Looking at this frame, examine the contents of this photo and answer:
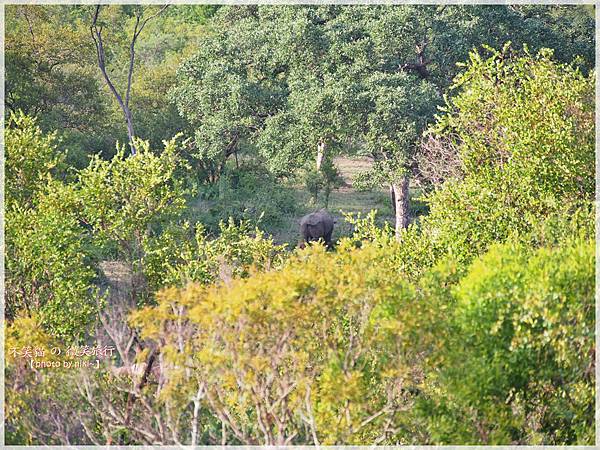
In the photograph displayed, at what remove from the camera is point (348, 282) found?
14.1 meters

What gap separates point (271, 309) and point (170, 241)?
7936mm

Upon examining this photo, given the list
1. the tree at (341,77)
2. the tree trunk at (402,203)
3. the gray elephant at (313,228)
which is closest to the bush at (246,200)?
the tree at (341,77)

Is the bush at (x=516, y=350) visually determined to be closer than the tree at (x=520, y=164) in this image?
Yes

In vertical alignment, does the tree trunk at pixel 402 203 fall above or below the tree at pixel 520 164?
below

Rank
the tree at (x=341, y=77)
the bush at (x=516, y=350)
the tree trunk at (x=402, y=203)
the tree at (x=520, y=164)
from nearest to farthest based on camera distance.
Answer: the bush at (x=516, y=350), the tree at (x=520, y=164), the tree at (x=341, y=77), the tree trunk at (x=402, y=203)

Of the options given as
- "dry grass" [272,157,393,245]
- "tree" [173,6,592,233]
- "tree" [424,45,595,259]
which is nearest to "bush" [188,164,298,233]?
"dry grass" [272,157,393,245]

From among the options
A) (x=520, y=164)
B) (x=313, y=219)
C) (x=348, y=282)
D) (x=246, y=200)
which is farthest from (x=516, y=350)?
(x=246, y=200)

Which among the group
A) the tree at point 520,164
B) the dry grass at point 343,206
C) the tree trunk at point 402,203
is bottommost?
the dry grass at point 343,206

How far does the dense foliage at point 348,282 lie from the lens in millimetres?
13711

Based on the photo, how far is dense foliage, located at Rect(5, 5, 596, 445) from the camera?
13.7m

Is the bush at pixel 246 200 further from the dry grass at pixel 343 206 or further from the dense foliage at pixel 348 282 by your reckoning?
→ the dense foliage at pixel 348 282

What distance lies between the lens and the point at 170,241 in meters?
20.9

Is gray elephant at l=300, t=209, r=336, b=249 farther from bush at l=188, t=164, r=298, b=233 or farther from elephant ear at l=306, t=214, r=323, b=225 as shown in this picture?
bush at l=188, t=164, r=298, b=233

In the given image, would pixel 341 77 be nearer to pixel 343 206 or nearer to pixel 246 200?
pixel 246 200
